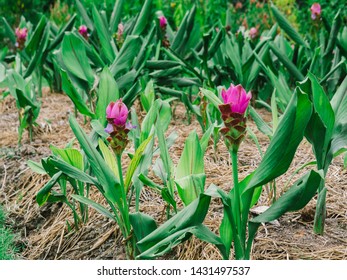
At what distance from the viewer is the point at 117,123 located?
1600 mm

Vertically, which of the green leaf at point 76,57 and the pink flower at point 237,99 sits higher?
the pink flower at point 237,99

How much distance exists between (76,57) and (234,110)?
1398 mm

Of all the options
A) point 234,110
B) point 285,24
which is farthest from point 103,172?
point 285,24

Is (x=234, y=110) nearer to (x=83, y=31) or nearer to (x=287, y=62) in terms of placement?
(x=287, y=62)

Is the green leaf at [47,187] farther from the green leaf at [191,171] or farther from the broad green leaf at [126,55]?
the broad green leaf at [126,55]

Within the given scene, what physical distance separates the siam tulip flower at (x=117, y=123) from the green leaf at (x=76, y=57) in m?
1.08

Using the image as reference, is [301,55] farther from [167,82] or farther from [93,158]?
[93,158]

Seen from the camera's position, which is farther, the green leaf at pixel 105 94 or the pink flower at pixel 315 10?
the pink flower at pixel 315 10

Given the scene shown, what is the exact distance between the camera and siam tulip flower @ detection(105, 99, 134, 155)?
5.20 feet

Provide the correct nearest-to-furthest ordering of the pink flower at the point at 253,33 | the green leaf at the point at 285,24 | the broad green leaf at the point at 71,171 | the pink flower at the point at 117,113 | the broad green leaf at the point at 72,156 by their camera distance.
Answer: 1. the pink flower at the point at 117,113
2. the broad green leaf at the point at 71,171
3. the broad green leaf at the point at 72,156
4. the green leaf at the point at 285,24
5. the pink flower at the point at 253,33

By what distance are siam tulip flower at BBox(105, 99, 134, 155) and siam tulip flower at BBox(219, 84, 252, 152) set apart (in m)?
0.29

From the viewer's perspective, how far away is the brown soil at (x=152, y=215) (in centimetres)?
186

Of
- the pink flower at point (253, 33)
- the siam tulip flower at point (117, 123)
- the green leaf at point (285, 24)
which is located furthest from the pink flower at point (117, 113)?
the pink flower at point (253, 33)

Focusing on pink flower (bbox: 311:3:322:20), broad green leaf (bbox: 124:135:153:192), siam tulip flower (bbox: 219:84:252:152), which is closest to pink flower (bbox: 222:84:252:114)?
siam tulip flower (bbox: 219:84:252:152)
